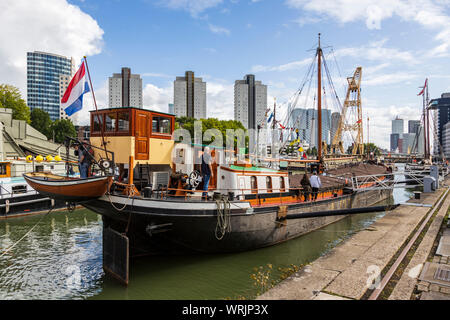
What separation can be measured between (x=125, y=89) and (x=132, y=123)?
110378mm

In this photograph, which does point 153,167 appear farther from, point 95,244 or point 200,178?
point 95,244

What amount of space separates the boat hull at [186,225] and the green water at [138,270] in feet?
1.97

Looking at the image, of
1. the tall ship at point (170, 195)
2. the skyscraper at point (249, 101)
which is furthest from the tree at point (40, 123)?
the tall ship at point (170, 195)

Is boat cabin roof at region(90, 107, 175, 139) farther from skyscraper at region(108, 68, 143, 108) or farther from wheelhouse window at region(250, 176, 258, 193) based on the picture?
skyscraper at region(108, 68, 143, 108)

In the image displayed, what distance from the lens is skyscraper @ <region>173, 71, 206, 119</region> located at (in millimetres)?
110750

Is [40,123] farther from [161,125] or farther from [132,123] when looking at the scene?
[132,123]

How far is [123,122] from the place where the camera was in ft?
38.6

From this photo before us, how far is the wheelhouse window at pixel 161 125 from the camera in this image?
40.8 feet

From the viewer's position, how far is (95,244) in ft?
49.3

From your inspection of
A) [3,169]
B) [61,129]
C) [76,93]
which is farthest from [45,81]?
[76,93]

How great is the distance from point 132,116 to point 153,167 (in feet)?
8.92

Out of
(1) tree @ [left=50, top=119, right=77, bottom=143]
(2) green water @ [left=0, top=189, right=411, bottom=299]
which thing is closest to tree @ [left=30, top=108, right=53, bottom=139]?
(1) tree @ [left=50, top=119, right=77, bottom=143]

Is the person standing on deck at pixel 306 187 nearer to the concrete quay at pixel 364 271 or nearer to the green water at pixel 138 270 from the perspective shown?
the green water at pixel 138 270
